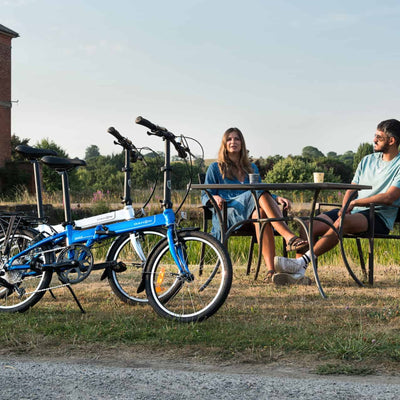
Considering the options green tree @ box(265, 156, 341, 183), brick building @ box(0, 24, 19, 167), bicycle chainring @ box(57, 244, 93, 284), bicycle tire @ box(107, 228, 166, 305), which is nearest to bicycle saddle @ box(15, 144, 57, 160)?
bicycle chainring @ box(57, 244, 93, 284)

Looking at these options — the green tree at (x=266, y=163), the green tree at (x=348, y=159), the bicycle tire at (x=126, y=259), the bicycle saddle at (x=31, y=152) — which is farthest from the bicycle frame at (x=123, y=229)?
the green tree at (x=348, y=159)

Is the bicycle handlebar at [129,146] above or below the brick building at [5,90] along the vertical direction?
below

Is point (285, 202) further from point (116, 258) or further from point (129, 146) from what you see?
point (116, 258)

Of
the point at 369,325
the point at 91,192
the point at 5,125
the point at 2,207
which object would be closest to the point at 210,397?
the point at 369,325

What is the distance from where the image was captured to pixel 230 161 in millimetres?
5504

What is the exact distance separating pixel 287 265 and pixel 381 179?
109 centimetres

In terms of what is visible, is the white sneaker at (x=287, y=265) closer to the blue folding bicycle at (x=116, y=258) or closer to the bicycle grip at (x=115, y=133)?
the blue folding bicycle at (x=116, y=258)

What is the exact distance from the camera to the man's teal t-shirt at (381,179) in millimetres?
5051

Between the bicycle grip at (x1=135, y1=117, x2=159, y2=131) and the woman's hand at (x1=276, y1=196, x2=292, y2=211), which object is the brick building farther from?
the bicycle grip at (x1=135, y1=117, x2=159, y2=131)

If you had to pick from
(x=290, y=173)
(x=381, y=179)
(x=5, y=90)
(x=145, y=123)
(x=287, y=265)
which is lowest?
(x=287, y=265)

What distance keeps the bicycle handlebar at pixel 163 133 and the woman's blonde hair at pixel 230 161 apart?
1.49 meters

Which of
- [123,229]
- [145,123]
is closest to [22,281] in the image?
[123,229]

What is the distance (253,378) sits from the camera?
2.72 metres

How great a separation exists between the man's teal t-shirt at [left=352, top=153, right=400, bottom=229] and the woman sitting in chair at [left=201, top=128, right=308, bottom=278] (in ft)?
2.24
